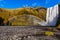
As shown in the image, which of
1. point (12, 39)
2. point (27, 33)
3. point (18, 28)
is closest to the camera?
point (12, 39)

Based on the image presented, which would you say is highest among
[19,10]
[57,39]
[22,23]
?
[19,10]

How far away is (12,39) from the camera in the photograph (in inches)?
324

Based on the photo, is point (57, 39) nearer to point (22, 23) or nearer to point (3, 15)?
point (22, 23)

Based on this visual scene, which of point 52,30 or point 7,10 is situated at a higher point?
point 7,10

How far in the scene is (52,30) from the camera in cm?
1055

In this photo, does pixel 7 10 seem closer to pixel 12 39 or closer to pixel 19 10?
pixel 19 10

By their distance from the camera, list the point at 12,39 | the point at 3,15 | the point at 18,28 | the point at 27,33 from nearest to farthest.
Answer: the point at 12,39, the point at 27,33, the point at 18,28, the point at 3,15

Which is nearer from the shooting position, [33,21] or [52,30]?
[52,30]

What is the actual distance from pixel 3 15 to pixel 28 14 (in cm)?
179

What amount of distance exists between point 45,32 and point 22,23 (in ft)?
7.46

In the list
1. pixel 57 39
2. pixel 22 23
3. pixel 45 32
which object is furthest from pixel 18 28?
pixel 57 39

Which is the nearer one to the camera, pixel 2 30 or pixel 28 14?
pixel 2 30

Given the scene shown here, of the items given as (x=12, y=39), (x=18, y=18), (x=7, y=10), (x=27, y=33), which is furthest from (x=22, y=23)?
(x=12, y=39)

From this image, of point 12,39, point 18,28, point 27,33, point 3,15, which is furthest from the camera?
point 3,15
